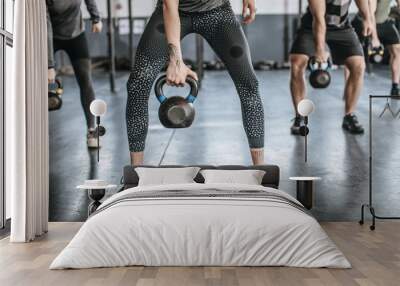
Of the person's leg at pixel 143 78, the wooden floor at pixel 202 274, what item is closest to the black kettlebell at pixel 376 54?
the person's leg at pixel 143 78

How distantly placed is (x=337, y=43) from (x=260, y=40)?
2.76ft

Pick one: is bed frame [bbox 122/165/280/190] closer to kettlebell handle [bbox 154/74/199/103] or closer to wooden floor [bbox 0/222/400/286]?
kettlebell handle [bbox 154/74/199/103]

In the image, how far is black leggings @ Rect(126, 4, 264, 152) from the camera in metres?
7.19

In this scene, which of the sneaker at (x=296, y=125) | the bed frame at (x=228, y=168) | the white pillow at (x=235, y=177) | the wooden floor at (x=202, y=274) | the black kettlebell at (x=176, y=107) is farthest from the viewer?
the sneaker at (x=296, y=125)

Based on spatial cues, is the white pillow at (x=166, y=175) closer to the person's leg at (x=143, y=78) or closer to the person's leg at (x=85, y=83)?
the person's leg at (x=143, y=78)

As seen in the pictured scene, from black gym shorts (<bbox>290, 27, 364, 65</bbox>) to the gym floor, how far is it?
0.23m

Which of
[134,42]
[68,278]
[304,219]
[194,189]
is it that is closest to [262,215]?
[304,219]

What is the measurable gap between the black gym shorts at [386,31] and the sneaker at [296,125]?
110 cm

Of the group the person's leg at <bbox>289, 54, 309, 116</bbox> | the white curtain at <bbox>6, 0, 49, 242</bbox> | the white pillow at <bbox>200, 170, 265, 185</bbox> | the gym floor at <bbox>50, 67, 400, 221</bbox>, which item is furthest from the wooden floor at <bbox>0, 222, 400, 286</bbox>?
the person's leg at <bbox>289, 54, 309, 116</bbox>

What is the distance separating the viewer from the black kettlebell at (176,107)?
23.6 ft

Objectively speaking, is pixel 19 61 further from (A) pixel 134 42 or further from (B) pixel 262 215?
(B) pixel 262 215

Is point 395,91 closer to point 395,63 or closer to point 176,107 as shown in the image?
point 395,63

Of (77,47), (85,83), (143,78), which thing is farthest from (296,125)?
(77,47)

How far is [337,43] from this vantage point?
741 centimetres
